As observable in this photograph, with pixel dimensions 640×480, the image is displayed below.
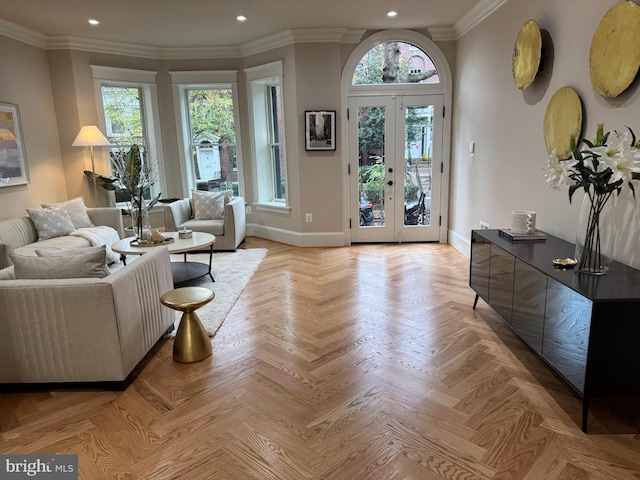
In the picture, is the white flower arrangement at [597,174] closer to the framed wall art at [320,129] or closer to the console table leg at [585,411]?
the console table leg at [585,411]

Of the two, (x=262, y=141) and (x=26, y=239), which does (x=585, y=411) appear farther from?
(x=262, y=141)

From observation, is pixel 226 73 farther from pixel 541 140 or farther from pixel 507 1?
pixel 541 140

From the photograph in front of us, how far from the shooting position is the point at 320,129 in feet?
18.0

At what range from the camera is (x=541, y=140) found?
333cm

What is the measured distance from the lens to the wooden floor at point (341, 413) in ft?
6.08

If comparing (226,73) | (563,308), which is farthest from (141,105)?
(563,308)

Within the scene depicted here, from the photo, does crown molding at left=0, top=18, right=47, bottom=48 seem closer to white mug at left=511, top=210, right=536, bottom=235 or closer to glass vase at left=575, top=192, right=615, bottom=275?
white mug at left=511, top=210, right=536, bottom=235

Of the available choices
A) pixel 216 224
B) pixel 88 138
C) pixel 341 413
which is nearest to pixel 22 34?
pixel 88 138

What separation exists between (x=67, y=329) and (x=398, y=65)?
484 cm

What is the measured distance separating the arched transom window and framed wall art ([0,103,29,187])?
13.1 feet

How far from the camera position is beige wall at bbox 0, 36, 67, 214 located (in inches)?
183

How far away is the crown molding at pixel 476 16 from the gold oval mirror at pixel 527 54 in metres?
0.68

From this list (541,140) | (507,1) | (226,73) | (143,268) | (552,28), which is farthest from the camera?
(226,73)

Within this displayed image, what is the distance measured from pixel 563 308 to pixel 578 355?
24 centimetres
